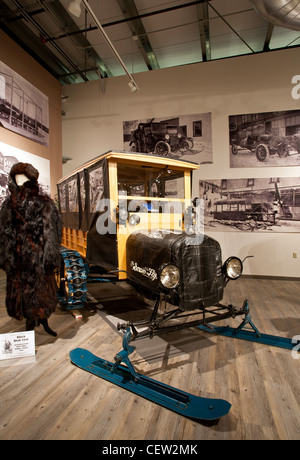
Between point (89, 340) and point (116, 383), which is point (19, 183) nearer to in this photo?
point (89, 340)

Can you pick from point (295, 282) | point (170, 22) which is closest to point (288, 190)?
point (295, 282)

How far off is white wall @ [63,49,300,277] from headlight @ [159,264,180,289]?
15.0ft

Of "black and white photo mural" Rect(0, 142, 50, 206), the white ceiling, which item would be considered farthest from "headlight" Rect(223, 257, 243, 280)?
the white ceiling

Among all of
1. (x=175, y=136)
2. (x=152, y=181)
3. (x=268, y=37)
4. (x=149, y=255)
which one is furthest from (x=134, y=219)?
(x=268, y=37)

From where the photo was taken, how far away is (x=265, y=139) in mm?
6180

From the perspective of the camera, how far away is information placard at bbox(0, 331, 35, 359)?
8.14 ft

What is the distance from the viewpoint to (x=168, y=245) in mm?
2453

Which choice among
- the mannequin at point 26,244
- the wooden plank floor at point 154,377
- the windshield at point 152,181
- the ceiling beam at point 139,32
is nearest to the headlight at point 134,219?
the windshield at point 152,181

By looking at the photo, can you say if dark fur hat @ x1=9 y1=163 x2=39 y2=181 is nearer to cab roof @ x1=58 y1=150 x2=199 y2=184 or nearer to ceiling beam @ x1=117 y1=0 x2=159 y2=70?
cab roof @ x1=58 y1=150 x2=199 y2=184

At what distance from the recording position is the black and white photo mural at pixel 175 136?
21.5 ft

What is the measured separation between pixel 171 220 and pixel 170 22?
4.88m

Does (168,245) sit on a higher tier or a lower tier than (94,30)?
lower

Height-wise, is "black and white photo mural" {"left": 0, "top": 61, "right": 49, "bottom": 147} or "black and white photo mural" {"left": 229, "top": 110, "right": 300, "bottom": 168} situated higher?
"black and white photo mural" {"left": 0, "top": 61, "right": 49, "bottom": 147}

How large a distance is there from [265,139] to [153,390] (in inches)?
240
